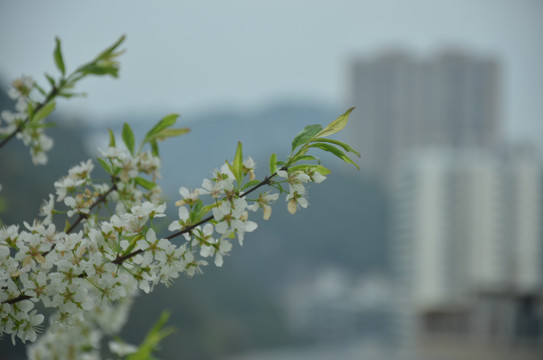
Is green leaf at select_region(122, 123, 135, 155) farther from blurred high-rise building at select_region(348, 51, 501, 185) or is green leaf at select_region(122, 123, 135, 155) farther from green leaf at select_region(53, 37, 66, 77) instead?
blurred high-rise building at select_region(348, 51, 501, 185)

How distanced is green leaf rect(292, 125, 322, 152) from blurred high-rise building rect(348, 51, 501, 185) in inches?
1881

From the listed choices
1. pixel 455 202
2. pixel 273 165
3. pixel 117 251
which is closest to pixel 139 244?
pixel 117 251

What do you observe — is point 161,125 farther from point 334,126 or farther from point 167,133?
point 334,126

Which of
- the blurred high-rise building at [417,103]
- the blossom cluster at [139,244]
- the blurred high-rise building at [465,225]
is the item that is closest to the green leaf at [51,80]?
the blossom cluster at [139,244]

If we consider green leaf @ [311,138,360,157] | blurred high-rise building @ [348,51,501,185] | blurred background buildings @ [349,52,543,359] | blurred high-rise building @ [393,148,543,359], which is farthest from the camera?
blurred high-rise building @ [348,51,501,185]

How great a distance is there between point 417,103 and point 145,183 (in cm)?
5398

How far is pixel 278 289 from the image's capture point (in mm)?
46875

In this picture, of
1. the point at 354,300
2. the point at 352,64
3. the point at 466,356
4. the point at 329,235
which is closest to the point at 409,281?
the point at 354,300

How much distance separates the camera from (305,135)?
0.66 m

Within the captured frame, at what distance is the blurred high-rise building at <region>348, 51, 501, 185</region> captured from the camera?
5066 centimetres

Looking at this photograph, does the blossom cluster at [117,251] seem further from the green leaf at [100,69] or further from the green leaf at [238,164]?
the green leaf at [100,69]

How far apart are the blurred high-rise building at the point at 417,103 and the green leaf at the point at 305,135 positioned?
47.8m

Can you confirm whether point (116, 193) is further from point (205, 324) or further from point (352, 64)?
point (352, 64)

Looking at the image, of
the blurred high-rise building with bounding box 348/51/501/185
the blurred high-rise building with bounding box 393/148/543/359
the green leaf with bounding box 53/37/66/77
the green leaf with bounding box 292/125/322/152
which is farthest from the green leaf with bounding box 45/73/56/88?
the blurred high-rise building with bounding box 348/51/501/185
